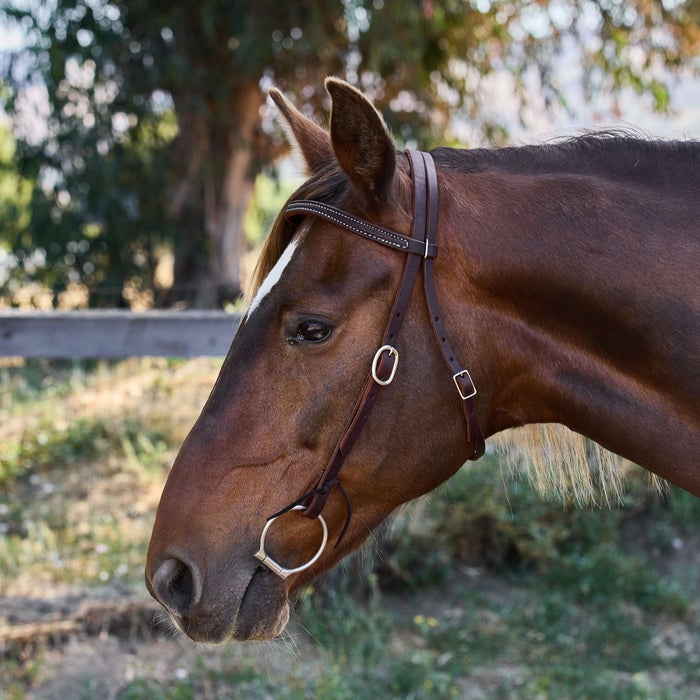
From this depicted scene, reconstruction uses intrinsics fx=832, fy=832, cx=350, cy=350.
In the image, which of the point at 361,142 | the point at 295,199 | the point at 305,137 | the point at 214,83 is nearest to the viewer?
the point at 361,142

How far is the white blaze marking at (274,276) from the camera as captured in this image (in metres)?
1.88

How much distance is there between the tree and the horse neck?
18.4ft

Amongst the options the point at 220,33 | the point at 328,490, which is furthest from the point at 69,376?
the point at 328,490

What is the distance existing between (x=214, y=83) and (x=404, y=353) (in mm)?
6835

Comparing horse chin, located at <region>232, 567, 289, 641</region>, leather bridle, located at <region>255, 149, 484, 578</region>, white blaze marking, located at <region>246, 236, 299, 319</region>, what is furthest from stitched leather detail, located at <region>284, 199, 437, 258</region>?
horse chin, located at <region>232, 567, 289, 641</region>

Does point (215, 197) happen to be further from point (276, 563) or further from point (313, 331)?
point (276, 563)

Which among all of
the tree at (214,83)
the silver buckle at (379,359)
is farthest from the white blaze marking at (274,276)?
the tree at (214,83)

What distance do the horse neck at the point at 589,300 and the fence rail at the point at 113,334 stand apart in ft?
7.53

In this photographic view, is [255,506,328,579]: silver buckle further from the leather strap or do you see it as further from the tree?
the tree

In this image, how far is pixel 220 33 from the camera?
310 inches

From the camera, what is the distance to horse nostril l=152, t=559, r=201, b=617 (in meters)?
1.79

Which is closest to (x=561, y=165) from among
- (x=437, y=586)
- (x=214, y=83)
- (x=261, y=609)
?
(x=261, y=609)

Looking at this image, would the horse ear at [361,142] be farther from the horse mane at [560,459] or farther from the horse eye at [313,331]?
the horse mane at [560,459]

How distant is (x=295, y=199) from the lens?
77.4 inches
